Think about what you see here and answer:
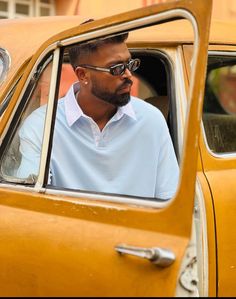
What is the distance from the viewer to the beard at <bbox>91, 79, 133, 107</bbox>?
2293 millimetres

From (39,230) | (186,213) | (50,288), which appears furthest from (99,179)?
(186,213)

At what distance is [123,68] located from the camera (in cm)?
223

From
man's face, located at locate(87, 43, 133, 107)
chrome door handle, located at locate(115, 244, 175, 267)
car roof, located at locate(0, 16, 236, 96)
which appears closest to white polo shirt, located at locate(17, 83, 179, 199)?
man's face, located at locate(87, 43, 133, 107)

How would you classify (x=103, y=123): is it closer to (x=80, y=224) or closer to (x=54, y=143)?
(x=54, y=143)

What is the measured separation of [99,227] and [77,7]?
719cm

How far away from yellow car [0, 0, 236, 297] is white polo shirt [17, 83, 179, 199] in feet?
0.19

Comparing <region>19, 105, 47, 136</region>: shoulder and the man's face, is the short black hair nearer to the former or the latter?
the man's face

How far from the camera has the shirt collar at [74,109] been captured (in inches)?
93.3

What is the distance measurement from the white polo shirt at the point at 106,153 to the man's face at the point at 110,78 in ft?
0.37

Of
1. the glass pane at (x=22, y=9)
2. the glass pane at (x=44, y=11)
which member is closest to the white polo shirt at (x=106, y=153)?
the glass pane at (x=22, y=9)

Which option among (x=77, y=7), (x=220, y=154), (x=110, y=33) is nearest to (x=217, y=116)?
(x=220, y=154)

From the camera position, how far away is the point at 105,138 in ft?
7.68

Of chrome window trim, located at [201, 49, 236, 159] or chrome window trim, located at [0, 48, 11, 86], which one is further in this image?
chrome window trim, located at [0, 48, 11, 86]

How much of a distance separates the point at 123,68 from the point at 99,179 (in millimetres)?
433
